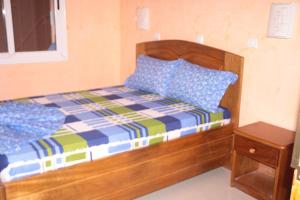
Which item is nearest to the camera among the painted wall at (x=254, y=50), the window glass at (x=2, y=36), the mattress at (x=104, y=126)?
the mattress at (x=104, y=126)

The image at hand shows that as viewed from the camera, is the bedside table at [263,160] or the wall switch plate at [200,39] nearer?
the bedside table at [263,160]

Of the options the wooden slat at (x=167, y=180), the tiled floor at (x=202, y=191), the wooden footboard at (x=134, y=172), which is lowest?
the tiled floor at (x=202, y=191)

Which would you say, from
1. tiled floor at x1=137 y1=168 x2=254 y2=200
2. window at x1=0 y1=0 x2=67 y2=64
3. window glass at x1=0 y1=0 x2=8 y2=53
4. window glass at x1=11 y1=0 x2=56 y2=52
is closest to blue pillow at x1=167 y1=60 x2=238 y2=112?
tiled floor at x1=137 y1=168 x2=254 y2=200

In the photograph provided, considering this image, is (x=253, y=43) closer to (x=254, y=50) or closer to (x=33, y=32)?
(x=254, y=50)

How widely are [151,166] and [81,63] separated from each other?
2.03 metres

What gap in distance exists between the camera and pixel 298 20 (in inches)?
85.6

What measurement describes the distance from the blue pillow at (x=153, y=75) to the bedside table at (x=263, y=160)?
88cm

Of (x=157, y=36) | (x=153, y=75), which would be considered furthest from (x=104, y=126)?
(x=157, y=36)

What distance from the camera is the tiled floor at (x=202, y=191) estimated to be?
2.31m

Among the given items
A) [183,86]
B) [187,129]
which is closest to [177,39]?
[183,86]

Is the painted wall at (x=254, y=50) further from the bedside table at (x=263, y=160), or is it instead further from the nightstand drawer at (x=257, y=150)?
the nightstand drawer at (x=257, y=150)

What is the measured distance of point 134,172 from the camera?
216 cm

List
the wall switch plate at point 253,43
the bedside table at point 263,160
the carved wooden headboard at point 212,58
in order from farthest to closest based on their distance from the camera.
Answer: the carved wooden headboard at point 212,58 < the wall switch plate at point 253,43 < the bedside table at point 263,160

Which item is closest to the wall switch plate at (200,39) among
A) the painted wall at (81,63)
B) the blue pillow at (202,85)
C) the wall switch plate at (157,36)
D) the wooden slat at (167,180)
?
the blue pillow at (202,85)
